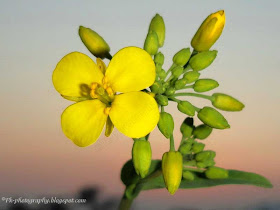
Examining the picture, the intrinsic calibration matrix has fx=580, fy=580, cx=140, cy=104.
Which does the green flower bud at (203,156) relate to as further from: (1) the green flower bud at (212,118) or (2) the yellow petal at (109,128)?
(2) the yellow petal at (109,128)

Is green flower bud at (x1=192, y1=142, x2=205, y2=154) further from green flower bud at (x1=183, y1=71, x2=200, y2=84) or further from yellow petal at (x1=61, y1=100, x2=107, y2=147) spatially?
yellow petal at (x1=61, y1=100, x2=107, y2=147)

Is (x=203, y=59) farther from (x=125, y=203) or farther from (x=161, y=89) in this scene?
(x=125, y=203)

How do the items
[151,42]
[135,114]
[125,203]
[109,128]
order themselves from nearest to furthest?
[135,114]
[109,128]
[151,42]
[125,203]

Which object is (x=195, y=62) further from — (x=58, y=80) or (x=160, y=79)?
(x=58, y=80)

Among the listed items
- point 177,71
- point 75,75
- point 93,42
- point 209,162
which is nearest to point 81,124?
point 75,75

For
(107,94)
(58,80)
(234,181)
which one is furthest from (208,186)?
(58,80)

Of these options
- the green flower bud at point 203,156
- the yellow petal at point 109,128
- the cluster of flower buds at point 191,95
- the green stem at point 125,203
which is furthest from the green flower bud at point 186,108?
the green stem at point 125,203
